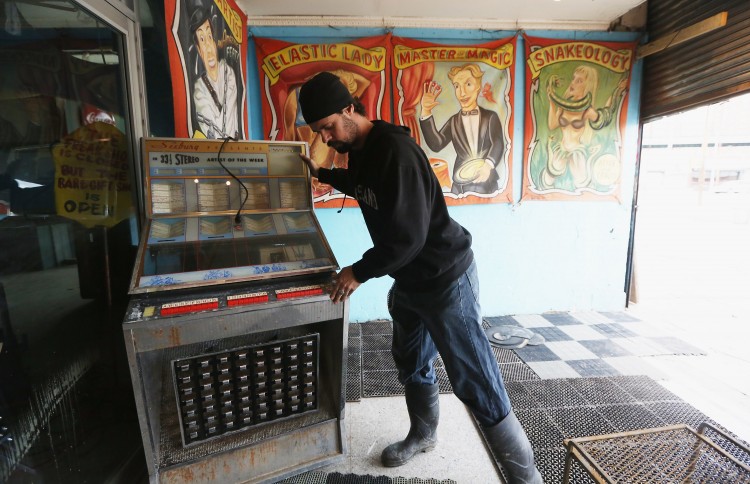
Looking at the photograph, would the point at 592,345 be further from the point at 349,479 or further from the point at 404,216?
the point at 404,216

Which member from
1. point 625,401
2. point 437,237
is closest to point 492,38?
point 437,237

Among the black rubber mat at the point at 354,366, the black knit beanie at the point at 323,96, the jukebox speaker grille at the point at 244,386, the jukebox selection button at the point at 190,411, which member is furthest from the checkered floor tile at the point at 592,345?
the black knit beanie at the point at 323,96

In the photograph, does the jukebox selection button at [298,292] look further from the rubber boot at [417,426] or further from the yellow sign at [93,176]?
the yellow sign at [93,176]

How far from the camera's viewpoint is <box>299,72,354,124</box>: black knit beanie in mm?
1411

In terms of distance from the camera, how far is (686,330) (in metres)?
3.42

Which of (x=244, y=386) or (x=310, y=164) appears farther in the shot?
(x=310, y=164)

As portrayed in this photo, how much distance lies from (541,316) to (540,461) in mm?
2110

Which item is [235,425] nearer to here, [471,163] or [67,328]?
[67,328]

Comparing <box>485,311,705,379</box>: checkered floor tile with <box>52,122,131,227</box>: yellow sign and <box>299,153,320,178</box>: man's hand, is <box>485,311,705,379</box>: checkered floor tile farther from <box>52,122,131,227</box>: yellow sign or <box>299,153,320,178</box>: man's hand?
<box>52,122,131,227</box>: yellow sign

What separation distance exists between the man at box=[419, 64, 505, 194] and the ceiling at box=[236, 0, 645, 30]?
0.44m

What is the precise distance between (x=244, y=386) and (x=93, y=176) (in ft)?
3.86

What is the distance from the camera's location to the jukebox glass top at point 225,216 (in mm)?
1453

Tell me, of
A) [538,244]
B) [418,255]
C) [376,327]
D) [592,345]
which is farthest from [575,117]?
[418,255]

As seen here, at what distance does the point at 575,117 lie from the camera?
351cm
